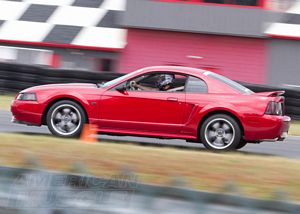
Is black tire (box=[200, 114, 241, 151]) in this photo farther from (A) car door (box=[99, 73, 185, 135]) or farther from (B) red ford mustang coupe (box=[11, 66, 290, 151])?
(A) car door (box=[99, 73, 185, 135])

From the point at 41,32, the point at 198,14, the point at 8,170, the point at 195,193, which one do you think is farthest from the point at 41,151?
the point at 41,32

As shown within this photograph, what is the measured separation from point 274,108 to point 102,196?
6326 mm

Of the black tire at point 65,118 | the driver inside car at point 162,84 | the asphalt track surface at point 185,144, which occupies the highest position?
the driver inside car at point 162,84

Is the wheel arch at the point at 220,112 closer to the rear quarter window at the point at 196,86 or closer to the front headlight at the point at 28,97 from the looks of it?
the rear quarter window at the point at 196,86

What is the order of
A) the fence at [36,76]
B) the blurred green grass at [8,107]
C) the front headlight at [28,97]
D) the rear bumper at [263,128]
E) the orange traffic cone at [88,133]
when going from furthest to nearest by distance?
the fence at [36,76] < the blurred green grass at [8,107] < the front headlight at [28,97] < the rear bumper at [263,128] < the orange traffic cone at [88,133]

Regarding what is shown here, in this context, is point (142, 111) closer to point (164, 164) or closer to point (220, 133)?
point (220, 133)

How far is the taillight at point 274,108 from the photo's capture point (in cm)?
996

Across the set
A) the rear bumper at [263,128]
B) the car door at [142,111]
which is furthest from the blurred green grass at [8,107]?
the car door at [142,111]

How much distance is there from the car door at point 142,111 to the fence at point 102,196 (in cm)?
583

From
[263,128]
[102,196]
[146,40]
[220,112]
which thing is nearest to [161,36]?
[146,40]

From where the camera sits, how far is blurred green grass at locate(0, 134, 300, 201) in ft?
17.9

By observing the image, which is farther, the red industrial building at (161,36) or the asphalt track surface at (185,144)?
the red industrial building at (161,36)

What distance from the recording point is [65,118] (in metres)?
10.3

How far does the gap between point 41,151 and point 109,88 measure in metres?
4.06
